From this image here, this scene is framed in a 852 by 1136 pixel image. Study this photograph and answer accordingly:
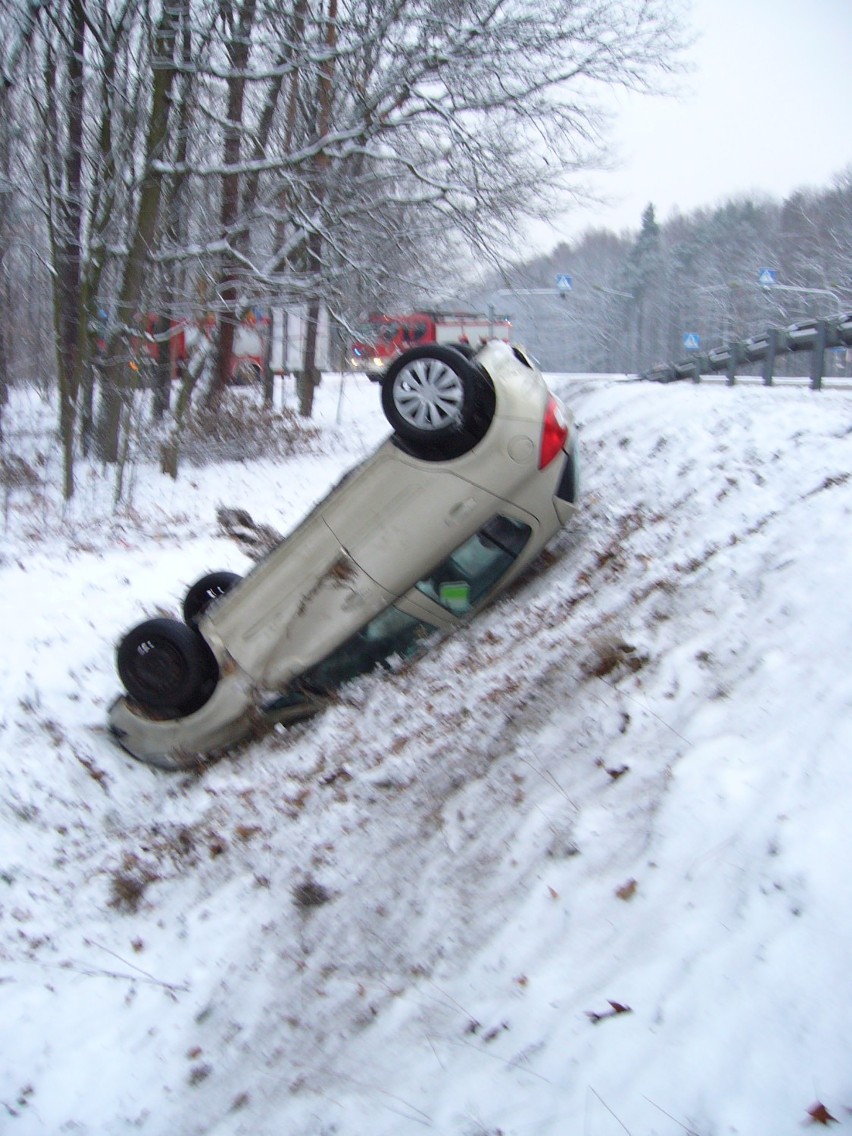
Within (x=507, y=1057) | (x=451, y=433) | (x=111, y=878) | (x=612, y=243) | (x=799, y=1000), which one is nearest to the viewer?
(x=799, y=1000)

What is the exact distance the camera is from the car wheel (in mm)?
6578

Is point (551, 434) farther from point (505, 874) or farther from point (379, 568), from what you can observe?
point (505, 874)

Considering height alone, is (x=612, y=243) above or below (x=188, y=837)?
above

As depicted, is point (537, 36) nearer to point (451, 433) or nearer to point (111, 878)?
point (451, 433)

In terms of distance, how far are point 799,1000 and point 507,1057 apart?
0.99 metres

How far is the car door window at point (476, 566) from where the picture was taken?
6.74 meters

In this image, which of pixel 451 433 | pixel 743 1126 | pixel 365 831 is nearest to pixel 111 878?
pixel 365 831

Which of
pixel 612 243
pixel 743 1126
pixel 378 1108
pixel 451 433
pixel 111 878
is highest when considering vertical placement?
pixel 612 243

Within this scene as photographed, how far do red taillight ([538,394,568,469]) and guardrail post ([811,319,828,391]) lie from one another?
781cm

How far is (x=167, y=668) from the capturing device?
6852 millimetres

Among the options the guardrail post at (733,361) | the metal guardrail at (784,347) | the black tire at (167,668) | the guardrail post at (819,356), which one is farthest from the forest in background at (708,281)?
the black tire at (167,668)

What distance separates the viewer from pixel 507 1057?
10.7 feet

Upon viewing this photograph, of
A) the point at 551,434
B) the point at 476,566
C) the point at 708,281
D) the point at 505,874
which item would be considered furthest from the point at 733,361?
the point at 708,281

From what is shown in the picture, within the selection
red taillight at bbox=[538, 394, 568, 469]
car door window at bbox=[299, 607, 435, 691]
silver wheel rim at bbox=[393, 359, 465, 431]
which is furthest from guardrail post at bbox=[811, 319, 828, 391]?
car door window at bbox=[299, 607, 435, 691]
